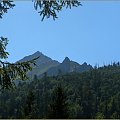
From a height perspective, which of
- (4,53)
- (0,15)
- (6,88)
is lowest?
(6,88)

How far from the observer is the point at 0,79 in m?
7.69

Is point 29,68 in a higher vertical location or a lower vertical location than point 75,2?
lower

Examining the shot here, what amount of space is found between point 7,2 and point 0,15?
30 cm

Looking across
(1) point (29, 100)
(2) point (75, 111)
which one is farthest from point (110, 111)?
(1) point (29, 100)

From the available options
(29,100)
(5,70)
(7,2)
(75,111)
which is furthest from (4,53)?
(75,111)

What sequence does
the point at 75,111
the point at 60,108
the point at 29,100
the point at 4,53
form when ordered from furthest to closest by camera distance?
1. the point at 75,111
2. the point at 29,100
3. the point at 60,108
4. the point at 4,53

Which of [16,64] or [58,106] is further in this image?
[58,106]

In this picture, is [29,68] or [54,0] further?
[29,68]

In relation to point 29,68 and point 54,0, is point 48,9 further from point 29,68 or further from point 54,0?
point 29,68

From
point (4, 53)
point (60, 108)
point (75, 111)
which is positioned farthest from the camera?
point (75, 111)

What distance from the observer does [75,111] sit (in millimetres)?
195875

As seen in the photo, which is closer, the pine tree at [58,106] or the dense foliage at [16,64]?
the dense foliage at [16,64]

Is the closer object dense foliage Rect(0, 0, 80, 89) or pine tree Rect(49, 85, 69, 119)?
dense foliage Rect(0, 0, 80, 89)

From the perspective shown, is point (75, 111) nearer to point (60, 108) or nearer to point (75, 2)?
point (60, 108)
